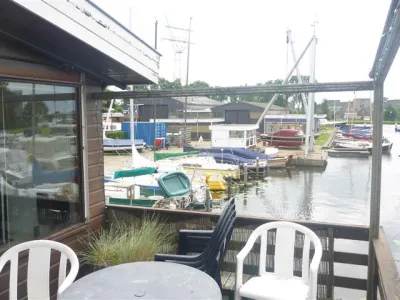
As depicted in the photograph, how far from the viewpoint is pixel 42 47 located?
2.71 metres

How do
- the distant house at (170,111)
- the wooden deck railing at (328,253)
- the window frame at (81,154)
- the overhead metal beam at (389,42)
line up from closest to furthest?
the overhead metal beam at (389,42), the wooden deck railing at (328,253), the window frame at (81,154), the distant house at (170,111)

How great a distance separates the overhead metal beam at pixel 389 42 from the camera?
1.27 meters

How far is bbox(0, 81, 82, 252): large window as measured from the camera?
2645 mm

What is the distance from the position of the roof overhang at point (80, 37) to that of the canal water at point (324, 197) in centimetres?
733

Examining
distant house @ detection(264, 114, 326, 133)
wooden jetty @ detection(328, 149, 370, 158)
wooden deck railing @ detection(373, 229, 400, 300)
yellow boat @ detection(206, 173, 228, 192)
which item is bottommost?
yellow boat @ detection(206, 173, 228, 192)

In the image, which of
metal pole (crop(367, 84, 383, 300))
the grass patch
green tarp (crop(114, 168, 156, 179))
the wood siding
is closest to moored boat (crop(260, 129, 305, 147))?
the grass patch

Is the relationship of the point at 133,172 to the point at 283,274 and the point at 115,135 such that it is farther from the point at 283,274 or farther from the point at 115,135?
the point at 115,135

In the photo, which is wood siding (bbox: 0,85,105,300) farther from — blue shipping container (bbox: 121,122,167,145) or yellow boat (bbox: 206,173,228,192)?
blue shipping container (bbox: 121,122,167,145)

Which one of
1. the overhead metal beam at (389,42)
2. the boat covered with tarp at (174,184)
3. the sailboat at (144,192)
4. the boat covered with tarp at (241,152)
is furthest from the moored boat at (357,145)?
the overhead metal beam at (389,42)

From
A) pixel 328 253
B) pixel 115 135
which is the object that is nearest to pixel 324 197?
pixel 328 253

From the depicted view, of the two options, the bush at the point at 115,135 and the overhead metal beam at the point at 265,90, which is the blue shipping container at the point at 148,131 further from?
the overhead metal beam at the point at 265,90

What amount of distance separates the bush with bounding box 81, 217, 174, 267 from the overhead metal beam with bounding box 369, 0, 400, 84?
2102mm

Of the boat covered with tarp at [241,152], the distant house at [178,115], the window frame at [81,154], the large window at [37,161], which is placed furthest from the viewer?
the distant house at [178,115]

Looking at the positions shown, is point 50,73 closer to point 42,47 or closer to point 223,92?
point 42,47
